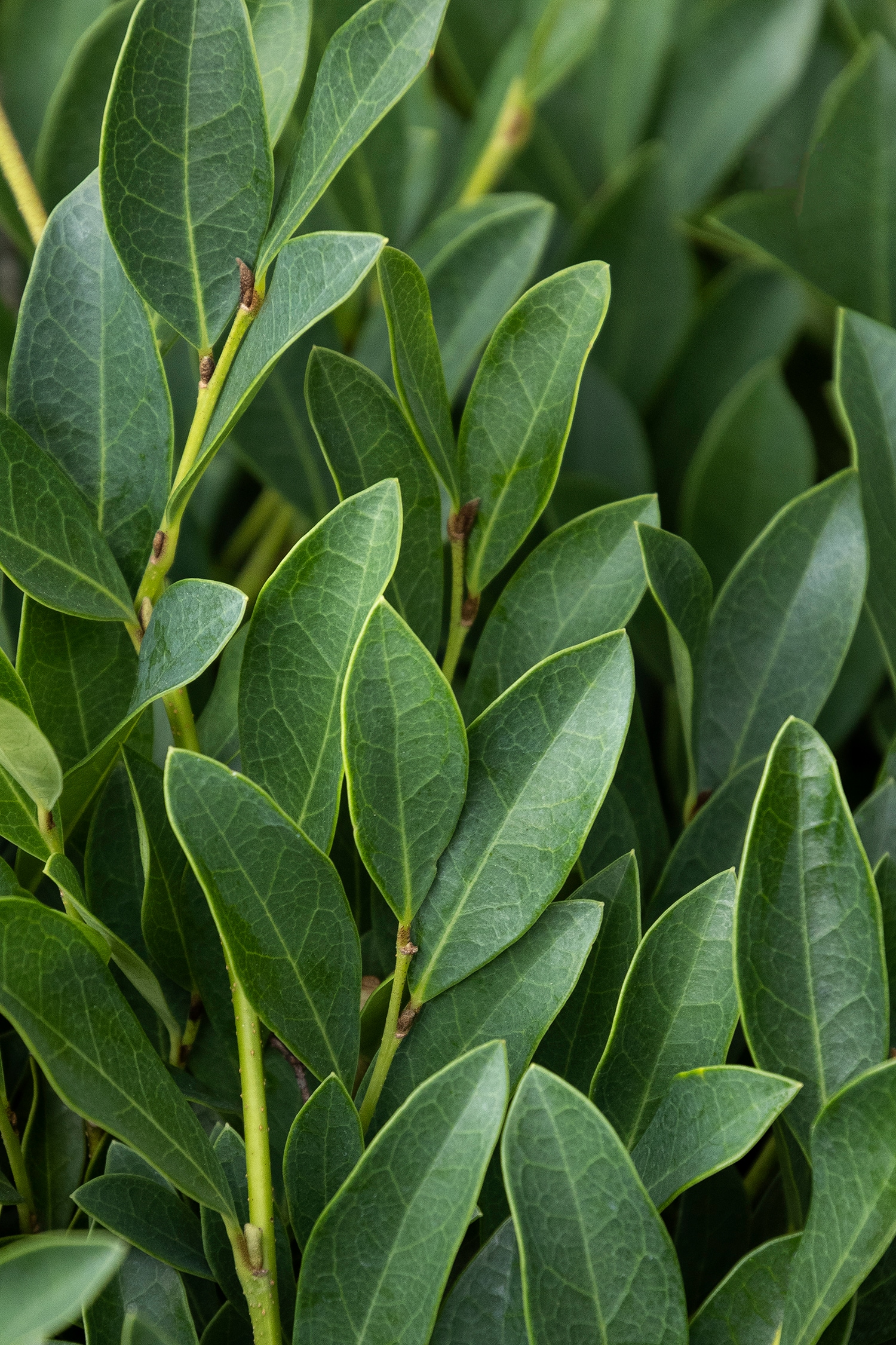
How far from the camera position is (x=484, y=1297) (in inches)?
15.9

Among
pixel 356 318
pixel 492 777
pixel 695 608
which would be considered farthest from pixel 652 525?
pixel 356 318

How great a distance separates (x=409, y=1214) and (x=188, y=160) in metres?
0.39

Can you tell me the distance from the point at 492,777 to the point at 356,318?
1.75 feet

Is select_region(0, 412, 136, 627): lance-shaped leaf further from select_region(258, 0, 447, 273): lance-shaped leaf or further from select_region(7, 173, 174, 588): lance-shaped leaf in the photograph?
select_region(258, 0, 447, 273): lance-shaped leaf

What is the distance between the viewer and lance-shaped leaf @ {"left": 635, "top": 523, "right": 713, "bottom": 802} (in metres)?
0.50

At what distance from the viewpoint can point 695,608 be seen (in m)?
0.54

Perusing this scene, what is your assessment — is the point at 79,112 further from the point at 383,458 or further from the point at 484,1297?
the point at 484,1297

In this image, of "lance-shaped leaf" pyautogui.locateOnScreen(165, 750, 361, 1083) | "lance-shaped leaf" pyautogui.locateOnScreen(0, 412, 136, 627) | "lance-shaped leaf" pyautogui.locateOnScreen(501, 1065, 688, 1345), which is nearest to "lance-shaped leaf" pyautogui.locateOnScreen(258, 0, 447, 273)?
"lance-shaped leaf" pyautogui.locateOnScreen(0, 412, 136, 627)

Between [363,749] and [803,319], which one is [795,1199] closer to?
[363,749]

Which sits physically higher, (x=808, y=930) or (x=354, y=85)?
(x=354, y=85)

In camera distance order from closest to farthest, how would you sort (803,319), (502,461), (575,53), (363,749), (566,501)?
1. (363,749)
2. (502,461)
3. (566,501)
4. (575,53)
5. (803,319)

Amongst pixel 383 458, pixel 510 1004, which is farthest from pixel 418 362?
pixel 510 1004

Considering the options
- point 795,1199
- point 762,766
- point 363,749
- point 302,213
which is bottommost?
point 795,1199

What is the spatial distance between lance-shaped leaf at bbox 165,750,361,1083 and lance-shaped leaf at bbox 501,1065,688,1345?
0.09 meters
